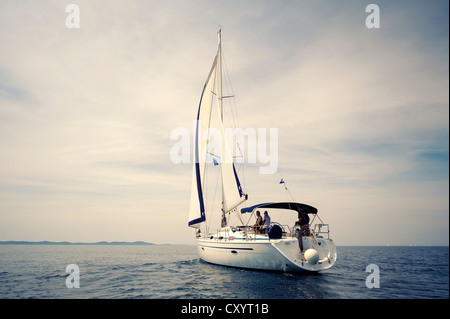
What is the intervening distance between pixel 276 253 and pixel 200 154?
428 inches

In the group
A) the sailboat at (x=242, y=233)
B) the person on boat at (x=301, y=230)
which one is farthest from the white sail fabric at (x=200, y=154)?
the person on boat at (x=301, y=230)

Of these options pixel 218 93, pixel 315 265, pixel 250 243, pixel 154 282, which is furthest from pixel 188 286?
pixel 218 93

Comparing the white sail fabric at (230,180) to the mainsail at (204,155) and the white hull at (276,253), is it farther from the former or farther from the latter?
the white hull at (276,253)

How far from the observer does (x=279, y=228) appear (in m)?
14.2

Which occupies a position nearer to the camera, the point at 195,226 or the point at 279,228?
the point at 279,228

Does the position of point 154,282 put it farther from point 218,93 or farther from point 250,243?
point 218,93

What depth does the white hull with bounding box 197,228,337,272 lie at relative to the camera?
13430 millimetres

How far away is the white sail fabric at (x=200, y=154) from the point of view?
2086 cm

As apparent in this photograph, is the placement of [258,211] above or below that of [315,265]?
above

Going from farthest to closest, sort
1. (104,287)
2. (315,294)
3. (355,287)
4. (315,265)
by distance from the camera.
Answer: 1. (315,265)
2. (104,287)
3. (355,287)
4. (315,294)

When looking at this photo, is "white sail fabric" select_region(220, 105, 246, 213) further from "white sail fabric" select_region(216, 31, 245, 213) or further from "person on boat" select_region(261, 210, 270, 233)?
"person on boat" select_region(261, 210, 270, 233)

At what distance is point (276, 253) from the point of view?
13562 mm

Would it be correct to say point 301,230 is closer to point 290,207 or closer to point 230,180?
point 290,207
